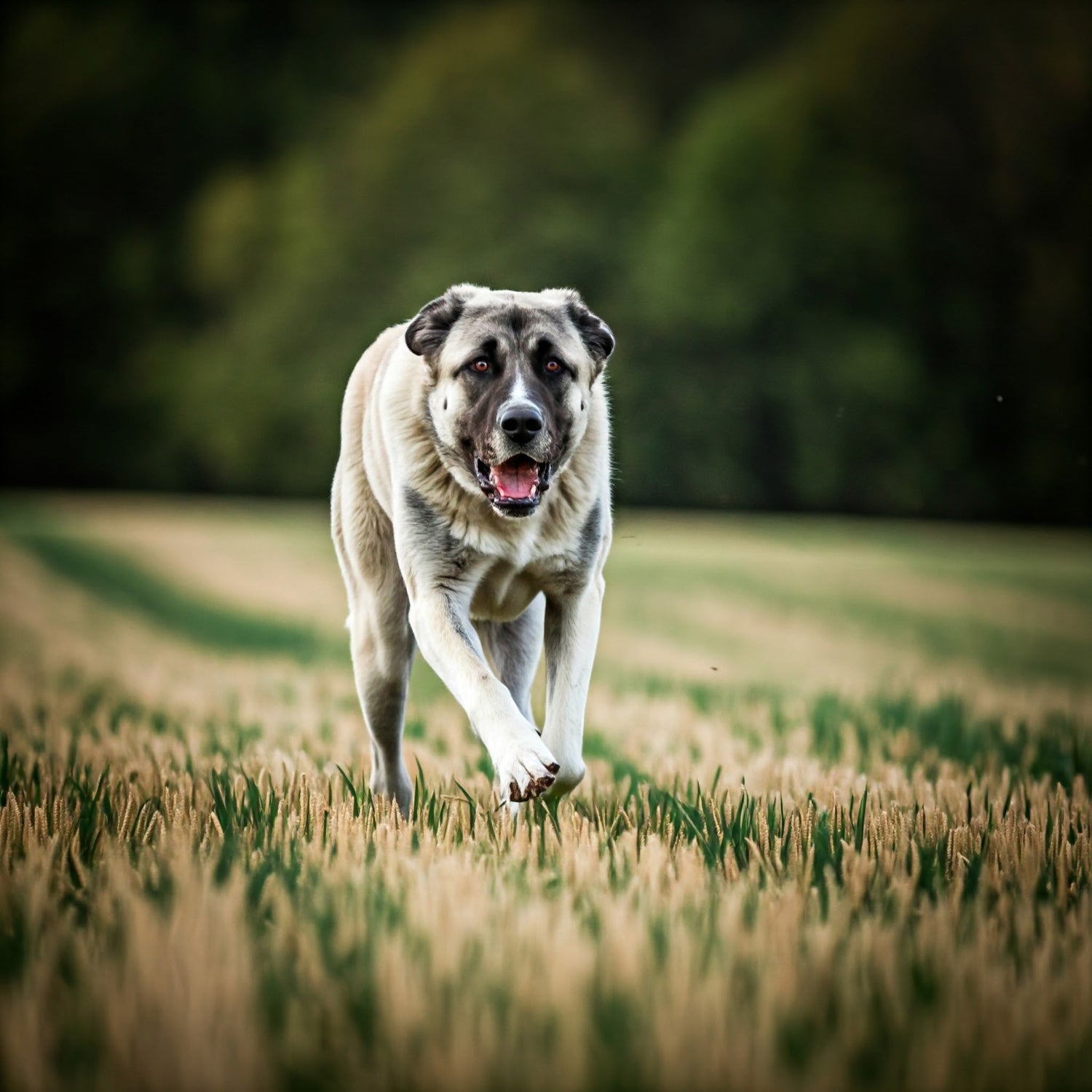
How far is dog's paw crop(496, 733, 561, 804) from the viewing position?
13.3 ft

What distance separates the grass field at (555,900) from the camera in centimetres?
246

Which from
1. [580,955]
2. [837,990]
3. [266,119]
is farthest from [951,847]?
[266,119]

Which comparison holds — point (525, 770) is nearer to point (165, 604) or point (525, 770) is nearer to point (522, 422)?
point (522, 422)

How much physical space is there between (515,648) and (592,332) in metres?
1.40

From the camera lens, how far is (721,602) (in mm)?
18016

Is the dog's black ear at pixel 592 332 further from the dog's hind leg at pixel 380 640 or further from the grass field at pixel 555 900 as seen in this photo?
the dog's hind leg at pixel 380 640

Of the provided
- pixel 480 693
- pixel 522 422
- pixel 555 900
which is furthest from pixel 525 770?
pixel 522 422

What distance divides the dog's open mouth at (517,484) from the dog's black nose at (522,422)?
93 mm

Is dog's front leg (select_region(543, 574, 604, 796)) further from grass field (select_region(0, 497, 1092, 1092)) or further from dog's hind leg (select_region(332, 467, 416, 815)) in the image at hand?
dog's hind leg (select_region(332, 467, 416, 815))

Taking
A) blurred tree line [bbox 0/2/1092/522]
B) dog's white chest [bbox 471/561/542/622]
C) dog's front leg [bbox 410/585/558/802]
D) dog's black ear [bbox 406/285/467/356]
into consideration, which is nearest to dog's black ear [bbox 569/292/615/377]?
dog's black ear [bbox 406/285/467/356]

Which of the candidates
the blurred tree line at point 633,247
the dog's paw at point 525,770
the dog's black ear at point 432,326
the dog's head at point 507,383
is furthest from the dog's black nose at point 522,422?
the blurred tree line at point 633,247

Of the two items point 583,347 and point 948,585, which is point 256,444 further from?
point 583,347

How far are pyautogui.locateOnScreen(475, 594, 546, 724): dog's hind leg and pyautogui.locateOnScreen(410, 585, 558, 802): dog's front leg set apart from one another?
0.71 meters

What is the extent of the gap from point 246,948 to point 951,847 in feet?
7.35
